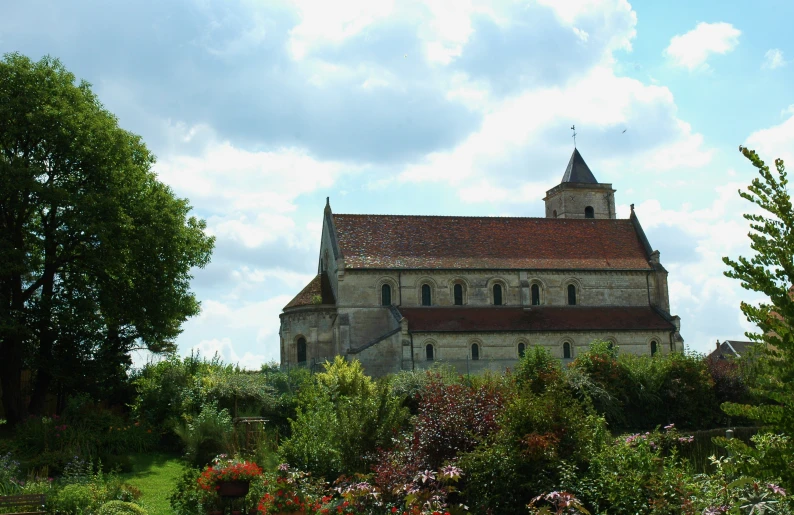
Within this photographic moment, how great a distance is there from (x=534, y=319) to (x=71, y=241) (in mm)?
25813

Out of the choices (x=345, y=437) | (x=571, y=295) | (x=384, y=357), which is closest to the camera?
(x=345, y=437)

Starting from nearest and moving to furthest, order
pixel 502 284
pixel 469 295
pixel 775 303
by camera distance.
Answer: pixel 775 303 → pixel 469 295 → pixel 502 284

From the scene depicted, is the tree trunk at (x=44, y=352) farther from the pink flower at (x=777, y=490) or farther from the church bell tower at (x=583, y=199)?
the church bell tower at (x=583, y=199)

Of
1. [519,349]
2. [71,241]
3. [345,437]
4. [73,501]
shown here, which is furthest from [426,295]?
[73,501]

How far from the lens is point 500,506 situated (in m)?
12.6

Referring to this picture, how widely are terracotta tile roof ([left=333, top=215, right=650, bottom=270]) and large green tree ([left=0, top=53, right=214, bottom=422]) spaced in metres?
15.7

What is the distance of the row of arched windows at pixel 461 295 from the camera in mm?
45594

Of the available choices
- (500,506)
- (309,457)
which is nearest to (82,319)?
(309,457)

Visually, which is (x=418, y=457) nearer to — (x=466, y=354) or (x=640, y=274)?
(x=466, y=354)

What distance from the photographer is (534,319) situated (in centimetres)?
4581

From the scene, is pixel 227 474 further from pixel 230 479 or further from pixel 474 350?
pixel 474 350

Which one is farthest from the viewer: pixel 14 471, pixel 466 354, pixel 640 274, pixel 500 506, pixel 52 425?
pixel 640 274

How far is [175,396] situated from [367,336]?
18.1 metres

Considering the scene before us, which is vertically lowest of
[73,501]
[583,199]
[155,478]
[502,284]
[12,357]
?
[155,478]
